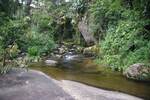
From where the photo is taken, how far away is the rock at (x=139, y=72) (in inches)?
499

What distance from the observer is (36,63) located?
18438 millimetres

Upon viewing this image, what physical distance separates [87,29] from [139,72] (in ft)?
37.9

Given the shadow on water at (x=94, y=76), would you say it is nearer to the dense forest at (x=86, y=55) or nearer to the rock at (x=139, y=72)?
the dense forest at (x=86, y=55)

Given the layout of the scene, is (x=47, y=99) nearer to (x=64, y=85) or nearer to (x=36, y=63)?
(x=64, y=85)

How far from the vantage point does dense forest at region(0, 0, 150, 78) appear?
42.7ft

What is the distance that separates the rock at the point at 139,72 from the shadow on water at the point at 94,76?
0.36 meters

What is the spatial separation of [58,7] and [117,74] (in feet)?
63.0

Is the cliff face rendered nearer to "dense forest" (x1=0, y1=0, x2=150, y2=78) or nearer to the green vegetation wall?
"dense forest" (x1=0, y1=0, x2=150, y2=78)

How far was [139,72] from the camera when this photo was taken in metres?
12.8

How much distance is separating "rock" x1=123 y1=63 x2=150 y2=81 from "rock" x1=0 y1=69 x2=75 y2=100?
3.69 m

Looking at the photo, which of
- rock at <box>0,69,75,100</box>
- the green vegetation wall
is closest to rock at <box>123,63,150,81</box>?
the green vegetation wall

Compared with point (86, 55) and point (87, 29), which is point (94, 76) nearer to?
point (86, 55)

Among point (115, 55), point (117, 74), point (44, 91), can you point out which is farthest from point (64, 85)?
point (115, 55)

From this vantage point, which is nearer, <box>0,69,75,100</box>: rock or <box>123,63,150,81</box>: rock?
<box>0,69,75,100</box>: rock
